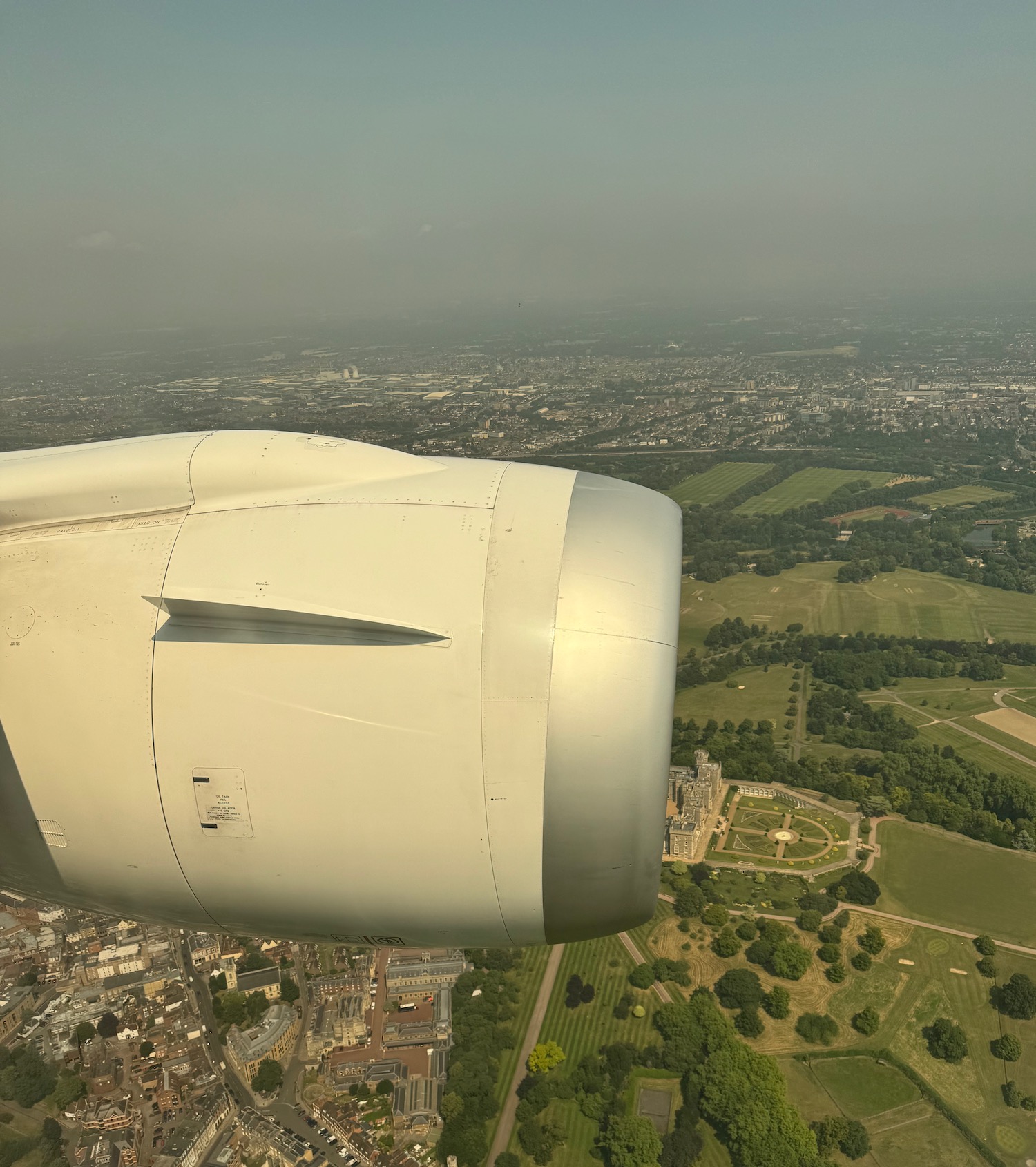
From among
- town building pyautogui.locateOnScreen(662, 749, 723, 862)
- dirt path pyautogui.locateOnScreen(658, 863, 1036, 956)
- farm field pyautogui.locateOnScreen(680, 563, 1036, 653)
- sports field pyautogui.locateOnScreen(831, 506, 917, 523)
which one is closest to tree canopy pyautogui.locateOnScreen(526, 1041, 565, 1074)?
dirt path pyautogui.locateOnScreen(658, 863, 1036, 956)

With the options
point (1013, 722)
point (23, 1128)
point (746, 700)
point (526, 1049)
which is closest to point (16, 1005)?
point (23, 1128)

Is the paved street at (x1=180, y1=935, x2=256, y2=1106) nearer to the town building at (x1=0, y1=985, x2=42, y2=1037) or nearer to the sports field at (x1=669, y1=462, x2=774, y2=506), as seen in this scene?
the town building at (x1=0, y1=985, x2=42, y2=1037)

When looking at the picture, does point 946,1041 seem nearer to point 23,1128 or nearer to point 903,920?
point 903,920

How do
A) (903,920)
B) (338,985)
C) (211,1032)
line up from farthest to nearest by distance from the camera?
1. (903,920)
2. (338,985)
3. (211,1032)

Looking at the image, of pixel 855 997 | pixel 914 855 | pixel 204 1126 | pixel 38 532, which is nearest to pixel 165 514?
pixel 38 532

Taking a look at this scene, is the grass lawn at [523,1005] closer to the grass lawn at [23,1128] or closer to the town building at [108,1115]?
the town building at [108,1115]
